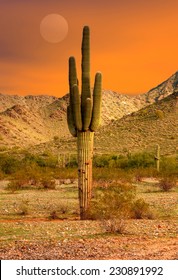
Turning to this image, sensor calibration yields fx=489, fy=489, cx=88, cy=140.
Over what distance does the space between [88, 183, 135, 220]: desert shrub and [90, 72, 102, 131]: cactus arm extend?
2457 millimetres

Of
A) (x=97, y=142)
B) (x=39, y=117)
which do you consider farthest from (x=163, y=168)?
(x=39, y=117)

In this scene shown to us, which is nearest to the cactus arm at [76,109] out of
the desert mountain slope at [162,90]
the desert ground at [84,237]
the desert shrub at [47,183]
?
the desert ground at [84,237]

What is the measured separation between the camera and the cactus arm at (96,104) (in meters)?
18.8

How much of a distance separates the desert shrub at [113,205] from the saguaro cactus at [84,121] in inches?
40.1

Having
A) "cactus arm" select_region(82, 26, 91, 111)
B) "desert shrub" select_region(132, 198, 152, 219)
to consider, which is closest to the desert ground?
"desert shrub" select_region(132, 198, 152, 219)

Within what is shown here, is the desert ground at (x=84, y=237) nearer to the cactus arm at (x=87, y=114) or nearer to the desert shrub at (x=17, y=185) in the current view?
the cactus arm at (x=87, y=114)

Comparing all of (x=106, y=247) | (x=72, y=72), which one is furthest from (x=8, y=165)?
(x=106, y=247)

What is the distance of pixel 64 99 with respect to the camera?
13100 centimetres

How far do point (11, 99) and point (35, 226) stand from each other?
141535 millimetres

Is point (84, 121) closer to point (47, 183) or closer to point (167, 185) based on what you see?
point (167, 185)

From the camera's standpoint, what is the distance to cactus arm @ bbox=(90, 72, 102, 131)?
18750 mm

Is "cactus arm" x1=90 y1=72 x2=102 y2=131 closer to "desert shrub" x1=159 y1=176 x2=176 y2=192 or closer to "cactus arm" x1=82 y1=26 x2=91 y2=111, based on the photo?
"cactus arm" x1=82 y1=26 x2=91 y2=111

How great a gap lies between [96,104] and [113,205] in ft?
15.5
